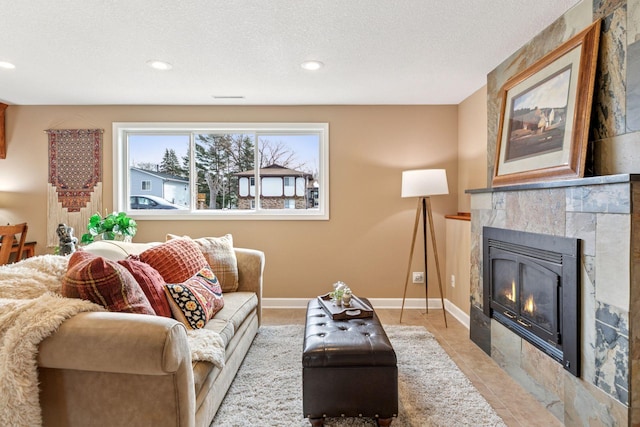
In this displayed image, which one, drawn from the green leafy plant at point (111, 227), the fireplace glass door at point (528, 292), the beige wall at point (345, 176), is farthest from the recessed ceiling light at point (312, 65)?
the green leafy plant at point (111, 227)

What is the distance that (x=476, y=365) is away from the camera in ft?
8.34

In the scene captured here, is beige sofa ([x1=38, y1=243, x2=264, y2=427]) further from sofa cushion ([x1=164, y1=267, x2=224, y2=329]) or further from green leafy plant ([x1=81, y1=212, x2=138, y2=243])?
green leafy plant ([x1=81, y1=212, x2=138, y2=243])

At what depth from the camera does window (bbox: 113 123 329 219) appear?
13.3 feet

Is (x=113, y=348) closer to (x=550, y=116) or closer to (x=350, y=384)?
(x=350, y=384)

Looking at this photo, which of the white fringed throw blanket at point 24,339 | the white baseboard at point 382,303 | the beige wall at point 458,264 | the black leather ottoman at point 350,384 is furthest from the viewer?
the white baseboard at point 382,303

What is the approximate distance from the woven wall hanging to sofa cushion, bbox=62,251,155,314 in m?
2.87

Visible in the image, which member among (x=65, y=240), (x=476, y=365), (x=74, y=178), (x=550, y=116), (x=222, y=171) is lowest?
(x=476, y=365)

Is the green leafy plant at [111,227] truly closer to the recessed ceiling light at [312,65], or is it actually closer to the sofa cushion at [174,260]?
the sofa cushion at [174,260]

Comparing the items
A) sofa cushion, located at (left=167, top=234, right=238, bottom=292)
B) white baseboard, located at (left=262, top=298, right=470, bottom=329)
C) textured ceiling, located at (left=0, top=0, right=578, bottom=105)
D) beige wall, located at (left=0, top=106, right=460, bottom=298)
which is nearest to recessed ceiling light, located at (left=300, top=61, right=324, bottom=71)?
textured ceiling, located at (left=0, top=0, right=578, bottom=105)

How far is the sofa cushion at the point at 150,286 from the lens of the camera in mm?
1770

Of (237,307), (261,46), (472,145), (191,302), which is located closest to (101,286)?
(191,302)

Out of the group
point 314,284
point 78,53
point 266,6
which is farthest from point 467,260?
point 78,53

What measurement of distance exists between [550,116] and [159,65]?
9.57ft

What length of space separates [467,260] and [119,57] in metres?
3.49
